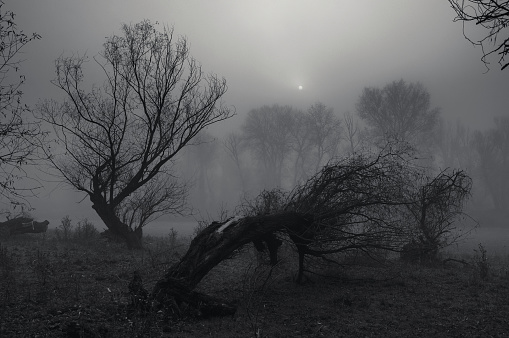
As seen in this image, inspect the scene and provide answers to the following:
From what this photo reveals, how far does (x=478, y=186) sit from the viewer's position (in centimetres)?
4703

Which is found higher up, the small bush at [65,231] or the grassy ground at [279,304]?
the small bush at [65,231]

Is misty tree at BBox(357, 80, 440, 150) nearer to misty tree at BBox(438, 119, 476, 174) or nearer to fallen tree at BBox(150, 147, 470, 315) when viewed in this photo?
misty tree at BBox(438, 119, 476, 174)

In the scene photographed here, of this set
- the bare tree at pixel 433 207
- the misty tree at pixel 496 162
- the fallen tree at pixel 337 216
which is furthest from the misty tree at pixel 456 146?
the fallen tree at pixel 337 216

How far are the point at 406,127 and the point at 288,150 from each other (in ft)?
54.4

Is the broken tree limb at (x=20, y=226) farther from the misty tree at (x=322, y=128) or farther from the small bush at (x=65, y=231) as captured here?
the misty tree at (x=322, y=128)

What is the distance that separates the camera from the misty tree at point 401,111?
36.9 m

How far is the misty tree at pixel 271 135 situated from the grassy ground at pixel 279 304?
1557 inches

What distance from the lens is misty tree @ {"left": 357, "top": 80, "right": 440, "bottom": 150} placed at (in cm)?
3691

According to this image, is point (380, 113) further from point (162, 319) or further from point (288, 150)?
point (162, 319)

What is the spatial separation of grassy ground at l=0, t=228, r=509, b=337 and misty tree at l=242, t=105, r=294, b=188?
39550 mm

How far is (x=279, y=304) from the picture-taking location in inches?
260

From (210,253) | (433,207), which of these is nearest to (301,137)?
(433,207)

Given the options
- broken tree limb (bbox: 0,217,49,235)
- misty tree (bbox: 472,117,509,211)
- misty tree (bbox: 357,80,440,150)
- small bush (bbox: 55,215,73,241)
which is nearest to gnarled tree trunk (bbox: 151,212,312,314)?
small bush (bbox: 55,215,73,241)

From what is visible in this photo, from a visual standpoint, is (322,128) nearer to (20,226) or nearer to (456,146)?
(456,146)
